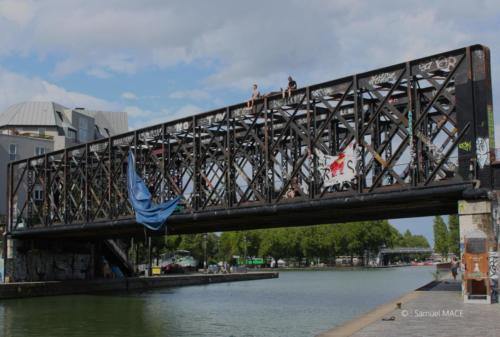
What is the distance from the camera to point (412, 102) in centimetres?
3553

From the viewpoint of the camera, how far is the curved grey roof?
428 feet

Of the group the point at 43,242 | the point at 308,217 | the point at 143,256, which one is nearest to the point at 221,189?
the point at 308,217

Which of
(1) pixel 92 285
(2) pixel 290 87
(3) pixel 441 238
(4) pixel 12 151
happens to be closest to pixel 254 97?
(2) pixel 290 87

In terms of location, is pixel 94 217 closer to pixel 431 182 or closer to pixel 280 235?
pixel 431 182

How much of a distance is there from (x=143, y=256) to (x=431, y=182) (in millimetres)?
101333

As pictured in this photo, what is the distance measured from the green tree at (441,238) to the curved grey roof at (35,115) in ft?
308

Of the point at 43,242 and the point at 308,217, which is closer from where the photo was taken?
the point at 308,217

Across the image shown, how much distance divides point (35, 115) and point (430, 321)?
120817 millimetres

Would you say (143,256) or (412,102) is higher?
(412,102)

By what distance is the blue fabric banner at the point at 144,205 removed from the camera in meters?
48.8

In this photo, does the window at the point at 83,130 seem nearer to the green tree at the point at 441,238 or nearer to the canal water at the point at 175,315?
the canal water at the point at 175,315

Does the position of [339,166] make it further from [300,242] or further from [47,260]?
[300,242]

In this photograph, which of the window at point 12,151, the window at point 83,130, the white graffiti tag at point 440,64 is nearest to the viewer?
the white graffiti tag at point 440,64

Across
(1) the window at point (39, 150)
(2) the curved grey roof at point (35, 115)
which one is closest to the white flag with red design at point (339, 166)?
(1) the window at point (39, 150)
